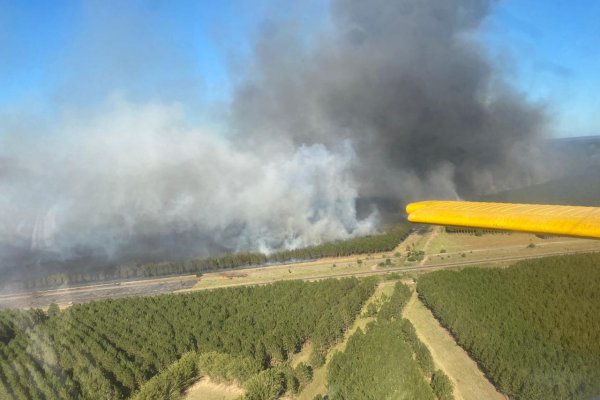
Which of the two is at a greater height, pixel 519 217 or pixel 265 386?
pixel 519 217

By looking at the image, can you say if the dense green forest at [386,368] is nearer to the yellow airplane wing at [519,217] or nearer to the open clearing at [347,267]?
the yellow airplane wing at [519,217]

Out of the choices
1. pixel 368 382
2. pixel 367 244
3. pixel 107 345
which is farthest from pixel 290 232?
pixel 368 382

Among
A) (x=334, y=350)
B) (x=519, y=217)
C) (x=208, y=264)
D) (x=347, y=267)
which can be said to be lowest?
(x=334, y=350)

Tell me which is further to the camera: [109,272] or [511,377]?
[109,272]

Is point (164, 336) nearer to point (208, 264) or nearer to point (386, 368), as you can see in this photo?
point (386, 368)

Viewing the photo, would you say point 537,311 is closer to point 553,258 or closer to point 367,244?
point 553,258

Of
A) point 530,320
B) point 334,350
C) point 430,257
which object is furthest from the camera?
point 430,257

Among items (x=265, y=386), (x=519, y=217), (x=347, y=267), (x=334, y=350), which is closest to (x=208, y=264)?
(x=347, y=267)
